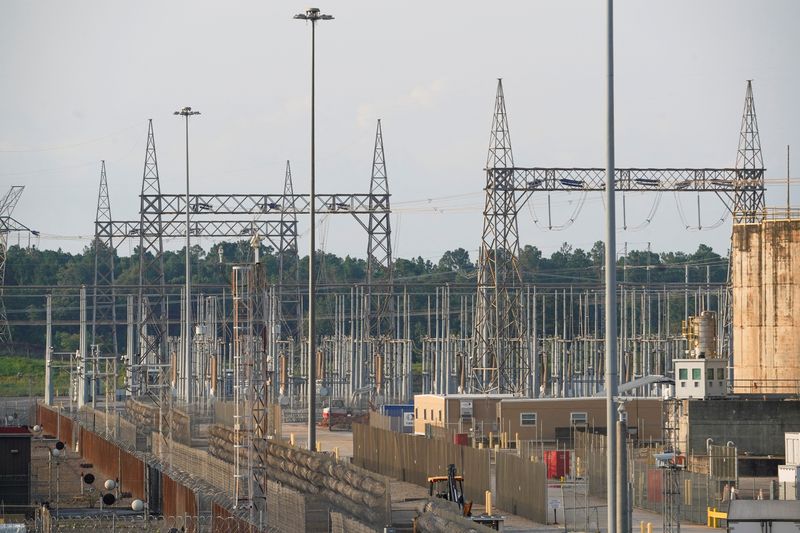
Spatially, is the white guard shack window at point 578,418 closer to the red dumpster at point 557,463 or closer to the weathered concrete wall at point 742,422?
Result: the weathered concrete wall at point 742,422

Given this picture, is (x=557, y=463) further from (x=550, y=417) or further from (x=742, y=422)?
(x=550, y=417)

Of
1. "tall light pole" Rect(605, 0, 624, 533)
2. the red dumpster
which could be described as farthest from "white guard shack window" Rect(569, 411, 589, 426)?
"tall light pole" Rect(605, 0, 624, 533)

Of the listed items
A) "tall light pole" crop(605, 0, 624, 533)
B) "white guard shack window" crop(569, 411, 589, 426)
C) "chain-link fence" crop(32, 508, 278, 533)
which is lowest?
"chain-link fence" crop(32, 508, 278, 533)

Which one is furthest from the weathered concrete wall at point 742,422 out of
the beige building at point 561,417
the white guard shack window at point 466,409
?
the white guard shack window at point 466,409

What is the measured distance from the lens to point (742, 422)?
47.3 m

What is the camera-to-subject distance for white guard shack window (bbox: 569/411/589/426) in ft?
182

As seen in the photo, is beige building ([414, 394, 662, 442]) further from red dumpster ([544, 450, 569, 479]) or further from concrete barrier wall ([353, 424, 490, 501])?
red dumpster ([544, 450, 569, 479])

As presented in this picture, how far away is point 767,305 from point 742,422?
746 cm

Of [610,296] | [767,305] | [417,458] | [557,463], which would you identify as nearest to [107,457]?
[417,458]

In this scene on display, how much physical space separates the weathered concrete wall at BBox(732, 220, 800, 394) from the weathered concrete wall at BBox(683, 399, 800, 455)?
488 centimetres

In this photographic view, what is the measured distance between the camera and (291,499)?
26297 millimetres

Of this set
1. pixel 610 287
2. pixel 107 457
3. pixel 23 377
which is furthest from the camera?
pixel 23 377

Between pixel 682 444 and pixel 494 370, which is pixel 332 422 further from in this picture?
pixel 682 444

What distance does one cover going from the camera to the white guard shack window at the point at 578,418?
182 ft
